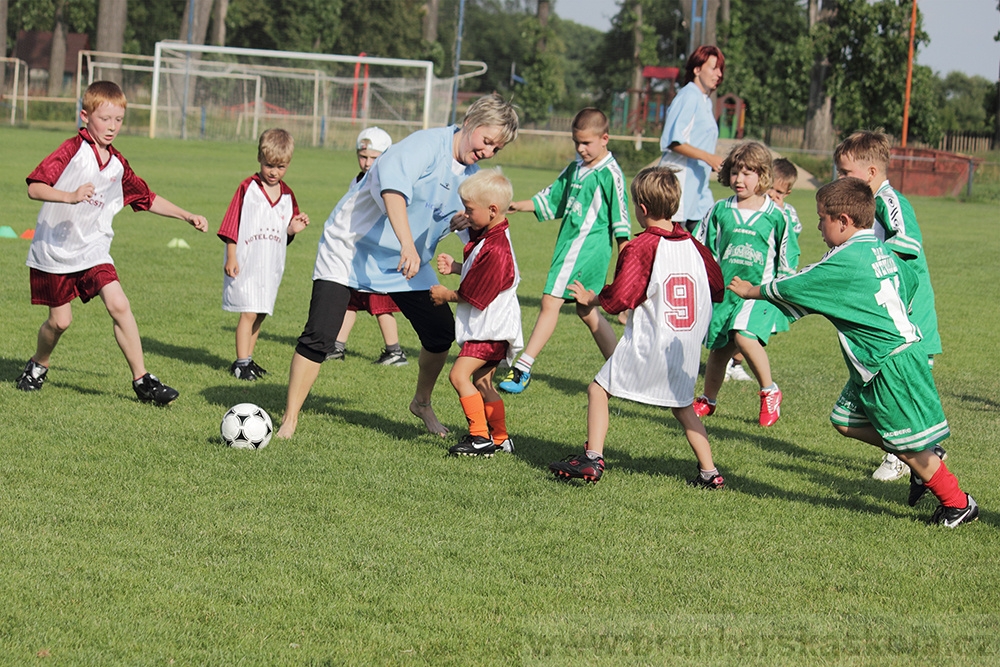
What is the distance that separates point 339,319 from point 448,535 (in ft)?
5.57

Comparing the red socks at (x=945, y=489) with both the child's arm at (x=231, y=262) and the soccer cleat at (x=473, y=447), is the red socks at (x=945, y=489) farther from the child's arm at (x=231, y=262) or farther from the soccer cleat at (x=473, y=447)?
the child's arm at (x=231, y=262)

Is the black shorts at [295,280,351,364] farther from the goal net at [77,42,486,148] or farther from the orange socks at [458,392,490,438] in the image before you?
the goal net at [77,42,486,148]

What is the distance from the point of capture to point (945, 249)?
17.7 metres

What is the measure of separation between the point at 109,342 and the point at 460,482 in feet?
13.2

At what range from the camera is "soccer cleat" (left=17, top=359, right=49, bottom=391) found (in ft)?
21.9

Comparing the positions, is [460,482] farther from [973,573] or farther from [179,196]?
[179,196]

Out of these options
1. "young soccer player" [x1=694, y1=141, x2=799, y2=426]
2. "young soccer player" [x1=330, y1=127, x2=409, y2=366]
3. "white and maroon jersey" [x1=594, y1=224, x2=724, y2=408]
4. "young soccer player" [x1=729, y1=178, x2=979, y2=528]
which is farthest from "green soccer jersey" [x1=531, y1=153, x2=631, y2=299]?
"young soccer player" [x1=729, y1=178, x2=979, y2=528]

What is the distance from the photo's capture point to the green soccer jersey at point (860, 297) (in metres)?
4.73

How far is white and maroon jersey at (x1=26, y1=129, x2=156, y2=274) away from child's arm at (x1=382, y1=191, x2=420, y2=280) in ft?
6.27

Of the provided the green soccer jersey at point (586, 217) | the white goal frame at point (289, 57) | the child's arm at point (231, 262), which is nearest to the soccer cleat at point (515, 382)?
the green soccer jersey at point (586, 217)

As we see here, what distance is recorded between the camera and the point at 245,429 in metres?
5.64

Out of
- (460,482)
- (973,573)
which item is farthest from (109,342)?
(973,573)

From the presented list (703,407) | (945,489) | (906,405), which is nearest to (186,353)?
(703,407)

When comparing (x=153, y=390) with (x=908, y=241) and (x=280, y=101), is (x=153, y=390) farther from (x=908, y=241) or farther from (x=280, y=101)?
(x=280, y=101)
